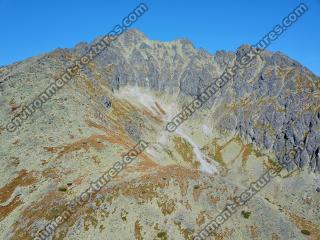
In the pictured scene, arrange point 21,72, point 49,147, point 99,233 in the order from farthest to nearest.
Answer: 1. point 21,72
2. point 49,147
3. point 99,233

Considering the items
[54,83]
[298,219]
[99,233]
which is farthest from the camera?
[54,83]

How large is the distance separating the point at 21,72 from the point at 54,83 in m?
20.1

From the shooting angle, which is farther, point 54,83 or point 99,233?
point 54,83

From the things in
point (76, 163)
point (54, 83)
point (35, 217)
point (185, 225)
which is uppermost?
point (54, 83)

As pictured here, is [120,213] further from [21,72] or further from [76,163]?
[21,72]

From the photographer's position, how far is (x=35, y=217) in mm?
59406

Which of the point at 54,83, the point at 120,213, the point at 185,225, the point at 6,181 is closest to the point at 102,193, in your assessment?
the point at 120,213

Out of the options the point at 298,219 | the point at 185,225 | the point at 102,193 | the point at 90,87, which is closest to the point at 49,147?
the point at 102,193

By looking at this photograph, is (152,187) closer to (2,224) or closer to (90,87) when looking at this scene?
(2,224)

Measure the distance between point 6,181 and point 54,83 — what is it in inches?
2090

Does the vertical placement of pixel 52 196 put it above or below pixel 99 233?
above

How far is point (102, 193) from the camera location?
197ft

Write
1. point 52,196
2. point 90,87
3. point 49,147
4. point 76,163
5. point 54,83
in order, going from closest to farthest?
point 52,196 → point 76,163 → point 49,147 → point 54,83 → point 90,87

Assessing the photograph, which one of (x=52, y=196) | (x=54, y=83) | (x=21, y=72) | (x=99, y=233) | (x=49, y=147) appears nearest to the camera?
(x=99, y=233)
